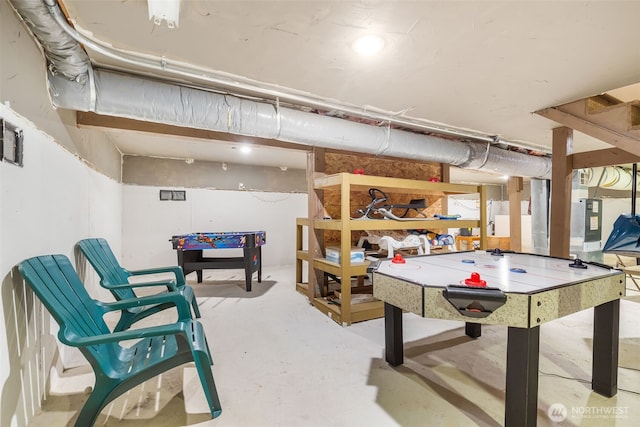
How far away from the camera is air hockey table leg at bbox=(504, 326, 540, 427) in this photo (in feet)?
4.14

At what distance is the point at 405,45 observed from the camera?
5.98ft

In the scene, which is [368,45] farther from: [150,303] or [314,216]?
[150,303]

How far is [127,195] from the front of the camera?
5.03 meters

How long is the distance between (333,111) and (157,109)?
1.64m

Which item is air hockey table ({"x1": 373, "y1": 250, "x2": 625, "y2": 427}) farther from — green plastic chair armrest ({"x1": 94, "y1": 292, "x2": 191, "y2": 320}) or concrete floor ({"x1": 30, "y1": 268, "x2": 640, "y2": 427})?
green plastic chair armrest ({"x1": 94, "y1": 292, "x2": 191, "y2": 320})

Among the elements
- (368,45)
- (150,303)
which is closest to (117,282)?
(150,303)

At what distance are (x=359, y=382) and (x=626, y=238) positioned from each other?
10.1ft

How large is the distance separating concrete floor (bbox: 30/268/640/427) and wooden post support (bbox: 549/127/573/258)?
83cm

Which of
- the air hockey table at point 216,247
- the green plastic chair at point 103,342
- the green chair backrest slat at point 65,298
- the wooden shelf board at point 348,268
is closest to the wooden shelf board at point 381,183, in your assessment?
the wooden shelf board at point 348,268

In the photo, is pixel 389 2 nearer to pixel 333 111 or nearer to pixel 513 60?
pixel 513 60

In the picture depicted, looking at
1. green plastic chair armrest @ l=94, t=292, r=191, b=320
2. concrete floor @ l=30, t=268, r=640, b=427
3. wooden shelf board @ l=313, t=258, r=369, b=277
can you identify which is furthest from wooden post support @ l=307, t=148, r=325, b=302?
green plastic chair armrest @ l=94, t=292, r=191, b=320

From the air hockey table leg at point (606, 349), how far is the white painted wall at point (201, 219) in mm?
4687

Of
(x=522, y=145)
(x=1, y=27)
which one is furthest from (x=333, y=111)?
(x=522, y=145)

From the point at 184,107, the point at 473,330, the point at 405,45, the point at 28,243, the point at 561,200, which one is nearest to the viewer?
the point at 28,243
